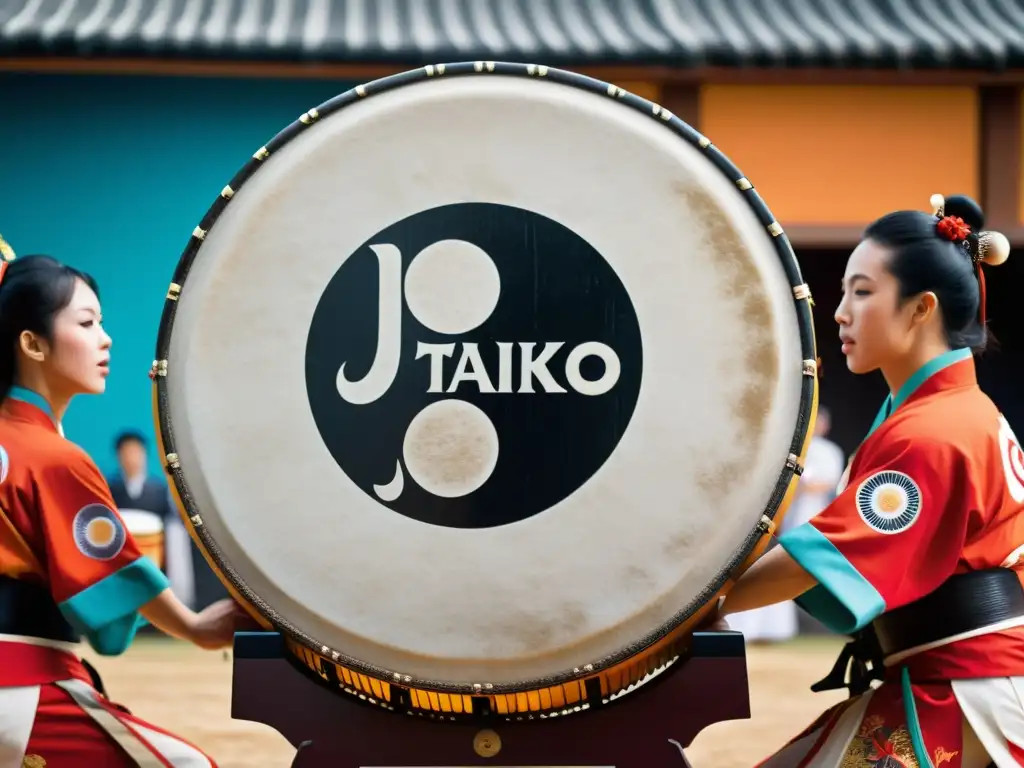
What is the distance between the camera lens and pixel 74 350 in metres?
1.74

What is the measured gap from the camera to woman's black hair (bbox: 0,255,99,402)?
1.74 metres

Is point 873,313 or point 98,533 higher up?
point 873,313

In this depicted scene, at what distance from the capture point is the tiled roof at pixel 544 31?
17.4 ft

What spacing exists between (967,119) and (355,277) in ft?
15.2

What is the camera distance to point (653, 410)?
61.4 inches

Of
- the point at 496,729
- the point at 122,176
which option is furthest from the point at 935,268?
the point at 122,176

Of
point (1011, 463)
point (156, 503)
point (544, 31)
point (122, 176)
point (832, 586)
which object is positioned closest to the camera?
point (832, 586)

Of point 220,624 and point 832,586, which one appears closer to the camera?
point 832,586

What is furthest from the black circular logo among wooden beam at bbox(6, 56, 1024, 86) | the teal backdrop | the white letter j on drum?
the teal backdrop

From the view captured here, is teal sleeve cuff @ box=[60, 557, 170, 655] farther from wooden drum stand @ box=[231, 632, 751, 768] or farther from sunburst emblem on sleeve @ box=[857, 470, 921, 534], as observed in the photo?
sunburst emblem on sleeve @ box=[857, 470, 921, 534]

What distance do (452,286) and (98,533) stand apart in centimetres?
55

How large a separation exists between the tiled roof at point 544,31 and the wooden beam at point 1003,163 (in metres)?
0.22

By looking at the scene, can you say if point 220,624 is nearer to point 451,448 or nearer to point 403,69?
point 451,448

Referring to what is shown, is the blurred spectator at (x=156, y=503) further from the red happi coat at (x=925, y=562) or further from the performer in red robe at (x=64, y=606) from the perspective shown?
the red happi coat at (x=925, y=562)
